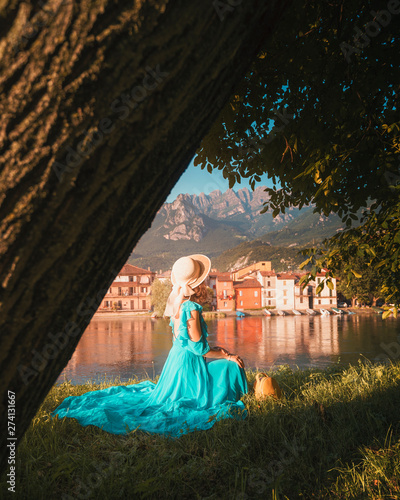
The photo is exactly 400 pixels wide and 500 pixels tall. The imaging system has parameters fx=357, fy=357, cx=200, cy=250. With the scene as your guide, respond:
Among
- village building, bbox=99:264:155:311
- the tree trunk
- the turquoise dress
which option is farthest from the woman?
village building, bbox=99:264:155:311

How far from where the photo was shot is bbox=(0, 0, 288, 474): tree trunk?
73 cm

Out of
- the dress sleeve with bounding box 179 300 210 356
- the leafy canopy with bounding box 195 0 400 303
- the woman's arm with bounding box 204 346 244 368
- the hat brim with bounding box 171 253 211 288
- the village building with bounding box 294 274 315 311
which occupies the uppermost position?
the leafy canopy with bounding box 195 0 400 303

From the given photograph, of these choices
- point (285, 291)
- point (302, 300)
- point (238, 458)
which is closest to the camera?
point (238, 458)

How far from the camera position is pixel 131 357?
17828mm

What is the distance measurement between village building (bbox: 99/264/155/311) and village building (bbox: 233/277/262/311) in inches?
636

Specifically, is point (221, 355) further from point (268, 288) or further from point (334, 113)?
point (268, 288)

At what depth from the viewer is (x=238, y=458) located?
2678 mm

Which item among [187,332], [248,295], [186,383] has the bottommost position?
[248,295]

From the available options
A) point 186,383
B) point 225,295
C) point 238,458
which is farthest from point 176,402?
point 225,295

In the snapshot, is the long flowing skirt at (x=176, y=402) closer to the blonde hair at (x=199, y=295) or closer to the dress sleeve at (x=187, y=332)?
the dress sleeve at (x=187, y=332)

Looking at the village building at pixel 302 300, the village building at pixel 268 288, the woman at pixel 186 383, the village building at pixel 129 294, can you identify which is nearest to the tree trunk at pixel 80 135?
the woman at pixel 186 383

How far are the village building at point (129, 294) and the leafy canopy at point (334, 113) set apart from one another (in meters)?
54.1

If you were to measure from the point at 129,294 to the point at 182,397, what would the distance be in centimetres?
5604

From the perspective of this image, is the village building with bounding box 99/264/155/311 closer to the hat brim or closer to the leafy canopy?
the hat brim
